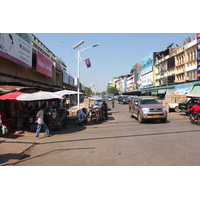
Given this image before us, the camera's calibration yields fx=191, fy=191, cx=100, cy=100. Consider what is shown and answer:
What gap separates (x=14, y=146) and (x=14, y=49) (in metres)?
8.12

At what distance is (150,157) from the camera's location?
5551 mm

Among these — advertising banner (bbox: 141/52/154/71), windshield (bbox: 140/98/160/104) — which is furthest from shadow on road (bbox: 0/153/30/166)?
advertising banner (bbox: 141/52/154/71)

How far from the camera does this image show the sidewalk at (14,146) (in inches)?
236

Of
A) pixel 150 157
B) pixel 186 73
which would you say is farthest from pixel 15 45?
pixel 186 73

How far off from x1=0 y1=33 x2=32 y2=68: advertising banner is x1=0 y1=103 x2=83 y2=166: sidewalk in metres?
5.25

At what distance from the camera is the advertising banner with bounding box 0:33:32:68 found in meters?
11.7

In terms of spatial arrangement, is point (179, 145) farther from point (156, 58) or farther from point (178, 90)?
point (156, 58)

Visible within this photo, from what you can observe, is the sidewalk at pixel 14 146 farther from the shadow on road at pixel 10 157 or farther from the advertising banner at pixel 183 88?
the advertising banner at pixel 183 88

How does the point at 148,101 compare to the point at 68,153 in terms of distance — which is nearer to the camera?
the point at 68,153

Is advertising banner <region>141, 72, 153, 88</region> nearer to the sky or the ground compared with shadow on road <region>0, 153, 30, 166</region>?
A: nearer to the sky

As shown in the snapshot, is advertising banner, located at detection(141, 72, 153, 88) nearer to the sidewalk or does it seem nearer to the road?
the road

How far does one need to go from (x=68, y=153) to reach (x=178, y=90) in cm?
3905

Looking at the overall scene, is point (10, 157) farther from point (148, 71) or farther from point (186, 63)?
point (148, 71)

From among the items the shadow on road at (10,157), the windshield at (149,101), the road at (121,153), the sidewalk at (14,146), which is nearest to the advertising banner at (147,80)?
the windshield at (149,101)
